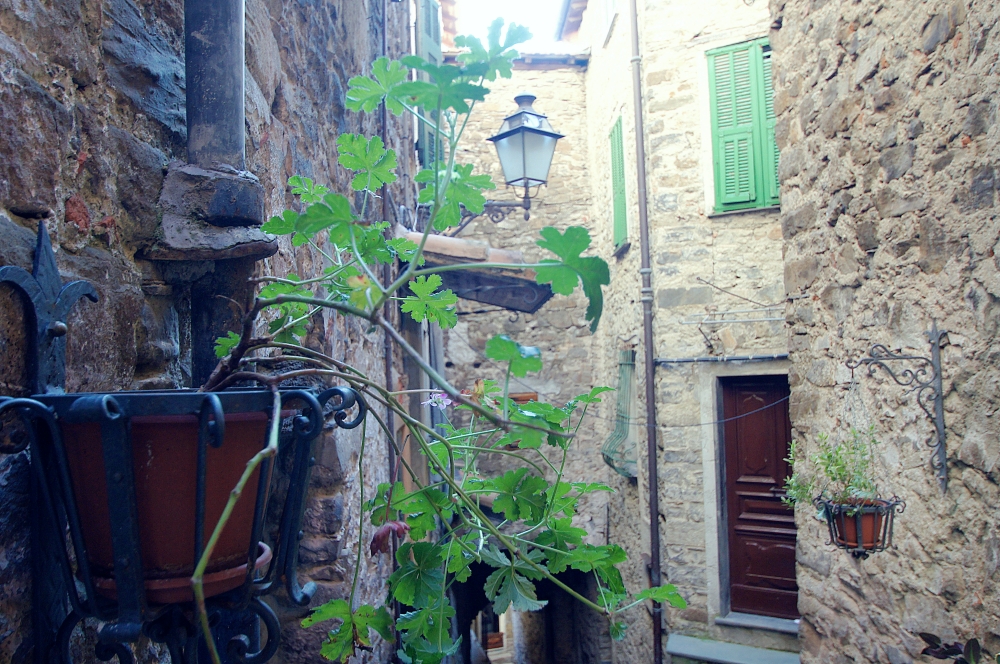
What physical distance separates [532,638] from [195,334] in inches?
456

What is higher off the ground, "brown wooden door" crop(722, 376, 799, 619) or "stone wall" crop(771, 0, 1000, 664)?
"stone wall" crop(771, 0, 1000, 664)

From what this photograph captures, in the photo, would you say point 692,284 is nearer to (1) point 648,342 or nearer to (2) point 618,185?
(1) point 648,342

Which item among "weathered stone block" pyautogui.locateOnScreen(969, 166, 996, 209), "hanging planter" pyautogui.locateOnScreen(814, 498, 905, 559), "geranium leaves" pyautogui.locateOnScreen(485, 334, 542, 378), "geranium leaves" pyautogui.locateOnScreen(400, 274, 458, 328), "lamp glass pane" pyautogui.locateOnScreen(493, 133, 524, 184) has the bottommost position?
"hanging planter" pyautogui.locateOnScreen(814, 498, 905, 559)

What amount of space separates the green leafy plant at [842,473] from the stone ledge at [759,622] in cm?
309

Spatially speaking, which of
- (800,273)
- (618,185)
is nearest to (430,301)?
(800,273)

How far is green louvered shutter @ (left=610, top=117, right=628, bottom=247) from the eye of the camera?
24.0ft

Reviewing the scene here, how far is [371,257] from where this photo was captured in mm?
1333

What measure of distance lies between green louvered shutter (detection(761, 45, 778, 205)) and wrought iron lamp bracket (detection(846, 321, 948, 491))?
3.67m

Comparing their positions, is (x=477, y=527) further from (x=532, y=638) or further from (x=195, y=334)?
(x=532, y=638)

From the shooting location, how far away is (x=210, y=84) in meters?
1.44

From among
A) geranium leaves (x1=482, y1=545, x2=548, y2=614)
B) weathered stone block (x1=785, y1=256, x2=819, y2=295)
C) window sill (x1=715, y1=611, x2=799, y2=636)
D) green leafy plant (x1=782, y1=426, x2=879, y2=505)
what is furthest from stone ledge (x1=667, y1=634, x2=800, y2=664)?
geranium leaves (x1=482, y1=545, x2=548, y2=614)

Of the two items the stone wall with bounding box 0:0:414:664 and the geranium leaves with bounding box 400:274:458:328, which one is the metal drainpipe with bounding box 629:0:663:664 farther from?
the geranium leaves with bounding box 400:274:458:328

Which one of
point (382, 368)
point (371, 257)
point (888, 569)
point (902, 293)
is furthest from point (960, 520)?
point (382, 368)

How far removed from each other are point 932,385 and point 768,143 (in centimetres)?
407
